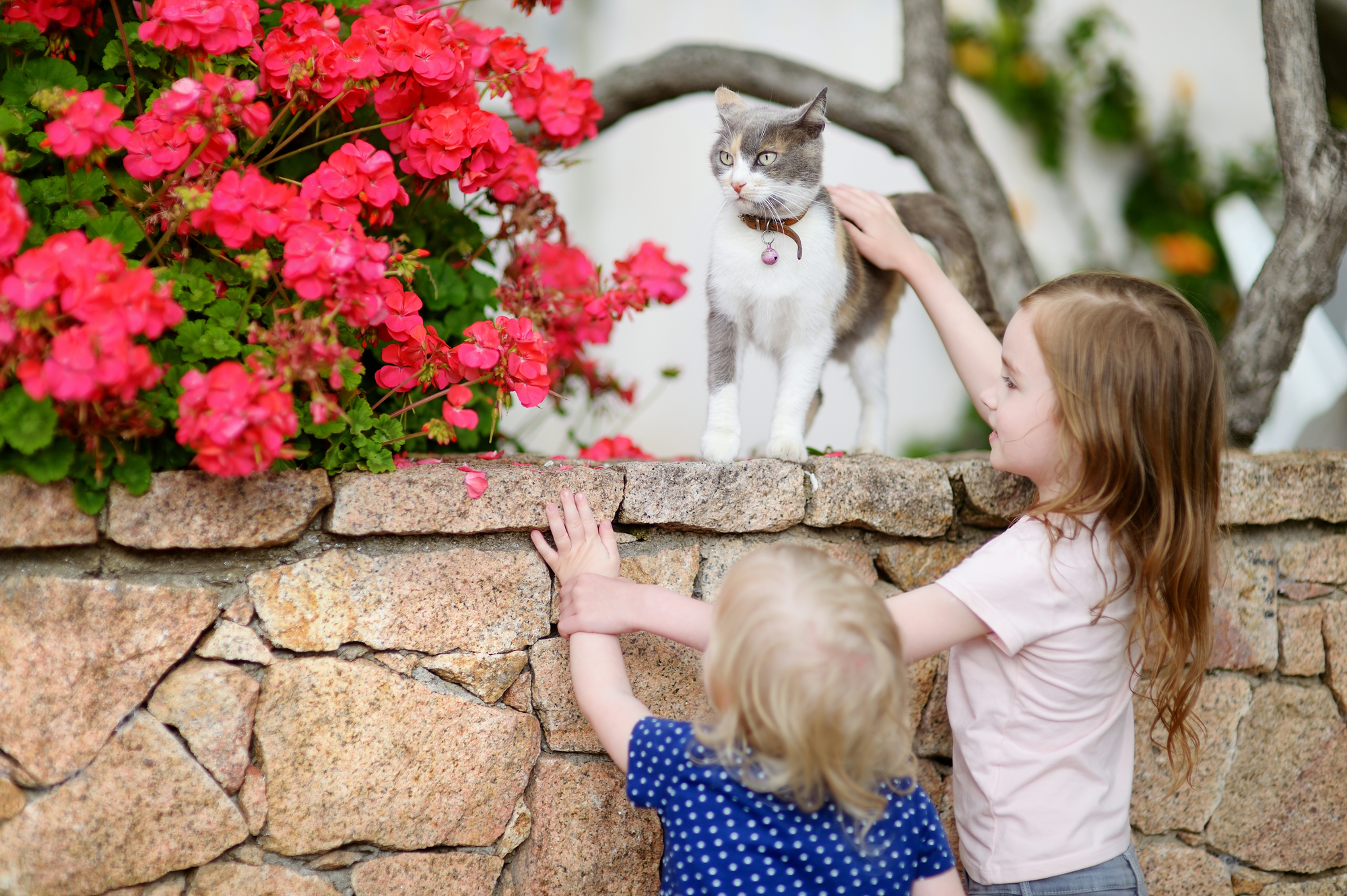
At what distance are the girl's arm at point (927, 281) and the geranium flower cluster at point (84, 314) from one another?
1.13 meters

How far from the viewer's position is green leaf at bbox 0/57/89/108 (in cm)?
129

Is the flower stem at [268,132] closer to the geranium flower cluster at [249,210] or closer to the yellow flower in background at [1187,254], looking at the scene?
the geranium flower cluster at [249,210]

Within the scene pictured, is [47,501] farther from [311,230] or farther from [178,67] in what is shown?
[178,67]

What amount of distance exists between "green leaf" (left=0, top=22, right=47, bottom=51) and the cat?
1.01 meters

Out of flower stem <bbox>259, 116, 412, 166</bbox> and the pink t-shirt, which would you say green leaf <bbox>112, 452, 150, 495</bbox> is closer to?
flower stem <bbox>259, 116, 412, 166</bbox>

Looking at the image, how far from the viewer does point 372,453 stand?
4.35ft

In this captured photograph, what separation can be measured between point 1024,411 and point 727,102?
79 centimetres

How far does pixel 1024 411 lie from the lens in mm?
1339

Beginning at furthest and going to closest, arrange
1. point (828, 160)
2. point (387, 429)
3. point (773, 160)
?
point (828, 160), point (773, 160), point (387, 429)

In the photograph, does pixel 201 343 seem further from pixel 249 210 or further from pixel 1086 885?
pixel 1086 885

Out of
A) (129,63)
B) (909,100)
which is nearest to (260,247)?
(129,63)

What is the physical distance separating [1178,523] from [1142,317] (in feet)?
0.98

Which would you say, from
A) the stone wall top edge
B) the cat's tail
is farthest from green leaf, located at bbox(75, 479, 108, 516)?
the cat's tail

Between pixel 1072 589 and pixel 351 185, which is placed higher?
pixel 351 185
